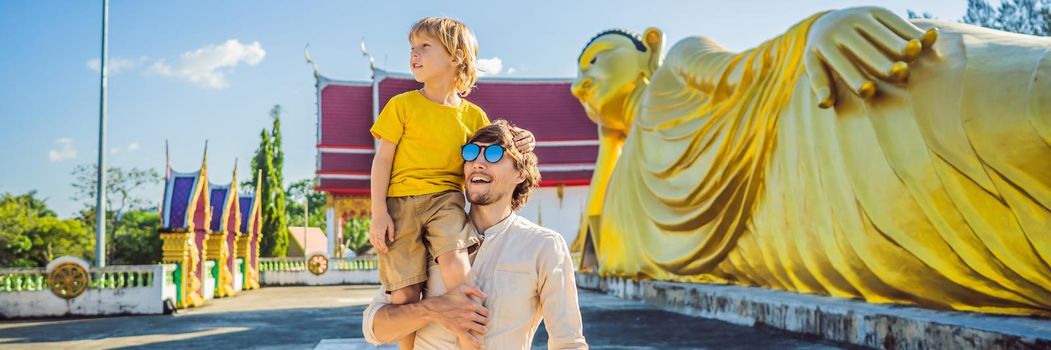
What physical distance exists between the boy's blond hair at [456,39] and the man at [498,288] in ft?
0.64

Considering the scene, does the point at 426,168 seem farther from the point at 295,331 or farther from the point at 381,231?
the point at 295,331

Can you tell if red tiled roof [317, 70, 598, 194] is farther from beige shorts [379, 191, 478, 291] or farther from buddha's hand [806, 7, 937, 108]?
beige shorts [379, 191, 478, 291]

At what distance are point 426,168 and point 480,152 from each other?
0.15 metres

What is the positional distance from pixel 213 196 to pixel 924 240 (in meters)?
10.8

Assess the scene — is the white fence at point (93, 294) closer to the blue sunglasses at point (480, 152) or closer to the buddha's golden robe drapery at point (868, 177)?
the buddha's golden robe drapery at point (868, 177)

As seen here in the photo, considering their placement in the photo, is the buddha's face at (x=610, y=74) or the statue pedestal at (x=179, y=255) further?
the buddha's face at (x=610, y=74)

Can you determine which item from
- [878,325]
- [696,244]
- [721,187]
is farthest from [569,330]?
[696,244]

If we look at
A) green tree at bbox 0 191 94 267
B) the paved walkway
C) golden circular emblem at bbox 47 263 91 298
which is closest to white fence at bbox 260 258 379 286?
green tree at bbox 0 191 94 267

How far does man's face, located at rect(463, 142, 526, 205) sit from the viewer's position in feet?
6.04

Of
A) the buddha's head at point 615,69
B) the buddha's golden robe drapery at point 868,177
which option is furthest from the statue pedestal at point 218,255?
the buddha's golden robe drapery at point 868,177

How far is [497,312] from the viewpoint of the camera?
5.82 ft

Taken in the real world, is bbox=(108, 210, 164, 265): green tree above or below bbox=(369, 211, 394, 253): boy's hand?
below

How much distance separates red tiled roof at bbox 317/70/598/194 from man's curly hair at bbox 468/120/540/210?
19.5 meters

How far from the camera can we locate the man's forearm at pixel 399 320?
5.89 ft
